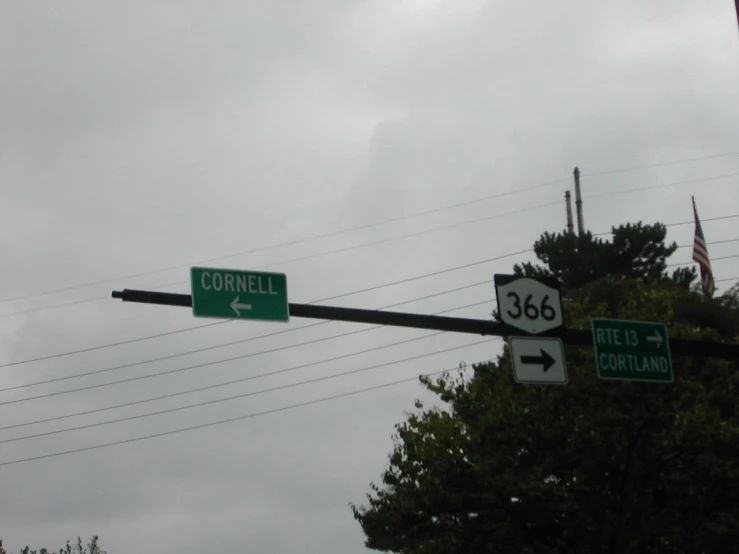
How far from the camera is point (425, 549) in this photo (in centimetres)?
2631

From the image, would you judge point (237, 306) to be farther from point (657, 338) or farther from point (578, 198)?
point (578, 198)

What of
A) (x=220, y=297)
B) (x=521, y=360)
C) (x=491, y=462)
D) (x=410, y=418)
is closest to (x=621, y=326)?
(x=521, y=360)

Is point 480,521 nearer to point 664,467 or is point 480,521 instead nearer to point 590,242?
point 664,467

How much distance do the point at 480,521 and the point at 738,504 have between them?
237 inches

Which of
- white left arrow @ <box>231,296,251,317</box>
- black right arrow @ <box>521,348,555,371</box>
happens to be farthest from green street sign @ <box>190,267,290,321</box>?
black right arrow @ <box>521,348,555,371</box>

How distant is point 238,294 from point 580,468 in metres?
15.3

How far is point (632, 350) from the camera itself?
15195mm

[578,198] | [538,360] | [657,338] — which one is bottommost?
[538,360]

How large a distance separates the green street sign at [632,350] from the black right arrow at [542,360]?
46.6 inches

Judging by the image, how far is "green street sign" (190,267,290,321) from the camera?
1271 cm

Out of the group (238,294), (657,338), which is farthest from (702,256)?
(238,294)

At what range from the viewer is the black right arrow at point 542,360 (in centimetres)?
1384

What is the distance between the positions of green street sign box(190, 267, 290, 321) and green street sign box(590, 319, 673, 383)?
4515 millimetres

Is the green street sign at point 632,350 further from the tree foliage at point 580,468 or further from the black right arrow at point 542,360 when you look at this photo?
the tree foliage at point 580,468
